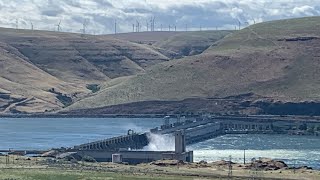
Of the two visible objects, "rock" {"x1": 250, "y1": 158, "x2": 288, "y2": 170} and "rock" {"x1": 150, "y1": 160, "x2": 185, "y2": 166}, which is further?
"rock" {"x1": 150, "y1": 160, "x2": 185, "y2": 166}

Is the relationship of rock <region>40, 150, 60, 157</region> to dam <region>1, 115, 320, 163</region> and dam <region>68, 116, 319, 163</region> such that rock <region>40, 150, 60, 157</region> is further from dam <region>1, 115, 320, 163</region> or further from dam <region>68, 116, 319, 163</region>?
dam <region>68, 116, 319, 163</region>

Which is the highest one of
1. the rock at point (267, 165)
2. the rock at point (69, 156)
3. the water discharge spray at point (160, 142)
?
the water discharge spray at point (160, 142)

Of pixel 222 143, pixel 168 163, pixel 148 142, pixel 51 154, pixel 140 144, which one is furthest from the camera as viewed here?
pixel 222 143

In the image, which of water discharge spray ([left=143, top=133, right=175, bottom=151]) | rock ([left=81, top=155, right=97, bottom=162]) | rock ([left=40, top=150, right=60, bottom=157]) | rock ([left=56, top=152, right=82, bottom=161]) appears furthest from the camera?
water discharge spray ([left=143, top=133, right=175, bottom=151])

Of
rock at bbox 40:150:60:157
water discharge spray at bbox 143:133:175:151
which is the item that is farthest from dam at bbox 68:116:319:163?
rock at bbox 40:150:60:157

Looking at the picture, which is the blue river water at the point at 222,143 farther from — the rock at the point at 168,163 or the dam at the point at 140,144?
the rock at the point at 168,163

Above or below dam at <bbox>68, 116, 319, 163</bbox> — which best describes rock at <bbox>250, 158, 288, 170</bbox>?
below

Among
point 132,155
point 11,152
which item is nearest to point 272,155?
point 132,155

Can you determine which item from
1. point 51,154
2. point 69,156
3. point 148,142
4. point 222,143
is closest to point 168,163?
point 69,156

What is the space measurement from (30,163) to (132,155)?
64.5 ft

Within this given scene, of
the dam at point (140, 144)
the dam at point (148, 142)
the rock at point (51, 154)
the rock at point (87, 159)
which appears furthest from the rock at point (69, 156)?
the dam at point (148, 142)

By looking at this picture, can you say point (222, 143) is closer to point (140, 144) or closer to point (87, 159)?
point (140, 144)

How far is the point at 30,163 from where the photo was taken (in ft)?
338

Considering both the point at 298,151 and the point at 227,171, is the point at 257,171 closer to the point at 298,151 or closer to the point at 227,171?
the point at 227,171
